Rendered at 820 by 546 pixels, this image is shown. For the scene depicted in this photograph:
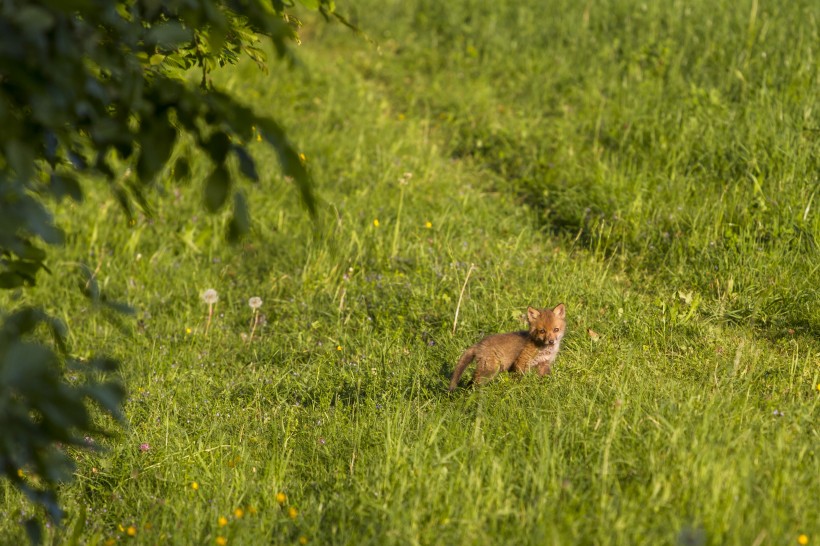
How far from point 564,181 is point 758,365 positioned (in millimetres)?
3255

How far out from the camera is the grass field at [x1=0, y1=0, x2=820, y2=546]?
388 centimetres

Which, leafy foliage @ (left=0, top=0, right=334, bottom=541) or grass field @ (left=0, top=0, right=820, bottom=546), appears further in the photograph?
grass field @ (left=0, top=0, right=820, bottom=546)

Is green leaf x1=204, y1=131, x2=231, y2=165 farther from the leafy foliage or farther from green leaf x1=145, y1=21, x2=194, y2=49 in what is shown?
green leaf x1=145, y1=21, x2=194, y2=49

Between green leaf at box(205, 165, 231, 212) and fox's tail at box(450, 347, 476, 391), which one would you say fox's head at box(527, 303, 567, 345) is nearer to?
fox's tail at box(450, 347, 476, 391)

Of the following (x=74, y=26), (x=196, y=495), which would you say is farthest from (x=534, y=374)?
(x=74, y=26)

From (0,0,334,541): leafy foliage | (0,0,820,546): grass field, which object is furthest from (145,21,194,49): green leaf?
(0,0,820,546): grass field

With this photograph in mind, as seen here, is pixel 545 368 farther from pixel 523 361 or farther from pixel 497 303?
pixel 497 303

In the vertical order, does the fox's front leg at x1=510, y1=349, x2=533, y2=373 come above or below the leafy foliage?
below

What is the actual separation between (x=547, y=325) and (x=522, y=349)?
0.20 metres

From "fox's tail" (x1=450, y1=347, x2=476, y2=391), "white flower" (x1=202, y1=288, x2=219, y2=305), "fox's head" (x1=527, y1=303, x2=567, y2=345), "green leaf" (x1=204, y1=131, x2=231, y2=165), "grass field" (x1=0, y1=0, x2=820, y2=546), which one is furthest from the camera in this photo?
"white flower" (x1=202, y1=288, x2=219, y2=305)

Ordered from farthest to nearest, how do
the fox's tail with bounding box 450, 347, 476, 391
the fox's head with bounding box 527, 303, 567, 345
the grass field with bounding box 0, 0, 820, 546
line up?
the fox's head with bounding box 527, 303, 567, 345, the fox's tail with bounding box 450, 347, 476, 391, the grass field with bounding box 0, 0, 820, 546

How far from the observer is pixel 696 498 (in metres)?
3.55

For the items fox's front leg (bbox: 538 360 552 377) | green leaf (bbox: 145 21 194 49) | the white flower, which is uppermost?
green leaf (bbox: 145 21 194 49)

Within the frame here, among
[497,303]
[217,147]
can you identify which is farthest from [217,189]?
[497,303]
